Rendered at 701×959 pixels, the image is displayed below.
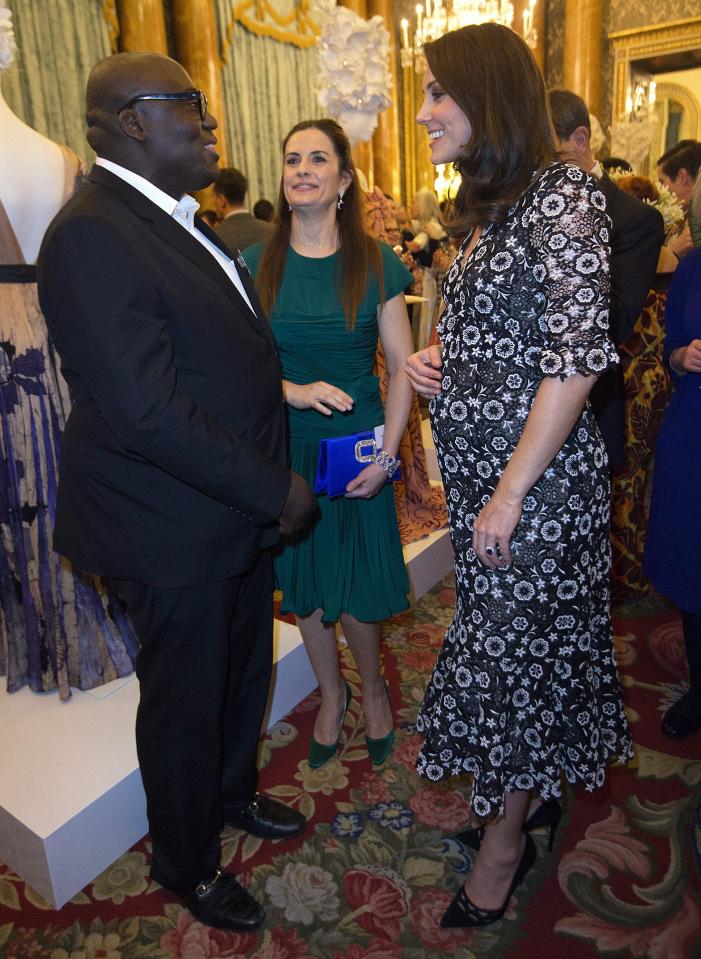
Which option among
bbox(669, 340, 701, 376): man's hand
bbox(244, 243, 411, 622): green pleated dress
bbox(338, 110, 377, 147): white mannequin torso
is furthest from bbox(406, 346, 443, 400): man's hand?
bbox(338, 110, 377, 147): white mannequin torso

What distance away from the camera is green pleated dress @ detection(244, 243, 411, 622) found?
195cm

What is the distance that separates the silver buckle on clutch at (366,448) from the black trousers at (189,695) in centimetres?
40

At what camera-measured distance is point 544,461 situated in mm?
1247

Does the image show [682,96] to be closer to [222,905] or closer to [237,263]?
[237,263]

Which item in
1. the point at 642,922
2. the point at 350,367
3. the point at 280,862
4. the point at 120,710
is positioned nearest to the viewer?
the point at 642,922

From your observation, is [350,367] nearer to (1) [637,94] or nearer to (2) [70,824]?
(2) [70,824]

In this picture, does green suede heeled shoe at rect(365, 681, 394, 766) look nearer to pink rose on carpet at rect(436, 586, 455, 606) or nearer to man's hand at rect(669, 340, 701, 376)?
pink rose on carpet at rect(436, 586, 455, 606)

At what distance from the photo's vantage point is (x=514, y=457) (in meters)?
1.27

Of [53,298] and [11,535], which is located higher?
[53,298]

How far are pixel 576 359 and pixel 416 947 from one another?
52.0 inches

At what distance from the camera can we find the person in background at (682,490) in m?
2.11

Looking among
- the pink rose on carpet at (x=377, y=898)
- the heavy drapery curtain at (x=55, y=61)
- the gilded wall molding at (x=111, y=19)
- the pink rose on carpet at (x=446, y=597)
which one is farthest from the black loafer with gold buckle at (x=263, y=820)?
the gilded wall molding at (x=111, y=19)

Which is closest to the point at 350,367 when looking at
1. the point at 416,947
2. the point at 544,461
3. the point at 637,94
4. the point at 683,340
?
the point at 544,461

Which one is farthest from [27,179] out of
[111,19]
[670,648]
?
[111,19]
